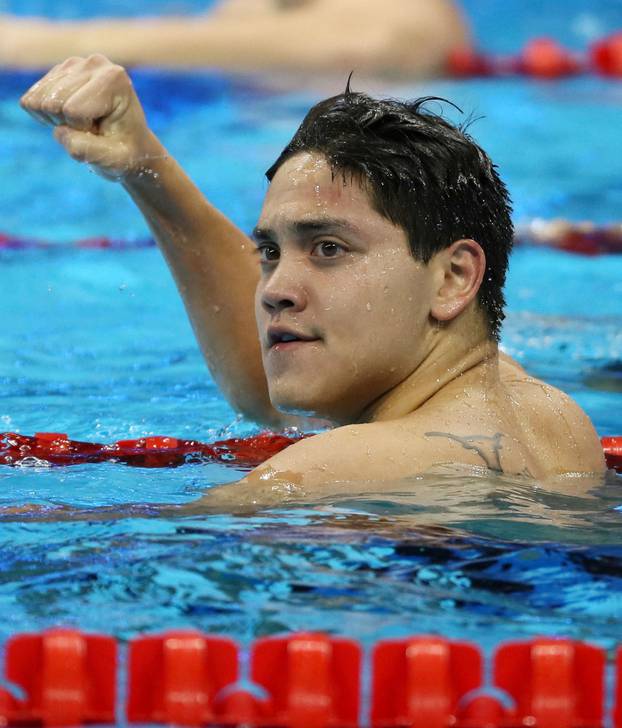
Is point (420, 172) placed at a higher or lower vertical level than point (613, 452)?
higher

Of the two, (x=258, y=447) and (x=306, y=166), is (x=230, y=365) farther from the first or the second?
(x=306, y=166)

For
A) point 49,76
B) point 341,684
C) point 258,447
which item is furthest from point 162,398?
point 341,684

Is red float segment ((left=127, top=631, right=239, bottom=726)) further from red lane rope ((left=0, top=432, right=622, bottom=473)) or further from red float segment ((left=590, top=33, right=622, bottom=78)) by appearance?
red float segment ((left=590, top=33, right=622, bottom=78))

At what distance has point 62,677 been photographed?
68.4 inches

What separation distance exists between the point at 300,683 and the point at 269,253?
1044 millimetres

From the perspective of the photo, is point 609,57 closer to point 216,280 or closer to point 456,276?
point 216,280

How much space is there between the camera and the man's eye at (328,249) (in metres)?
2.45

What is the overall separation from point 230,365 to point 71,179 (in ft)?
14.3

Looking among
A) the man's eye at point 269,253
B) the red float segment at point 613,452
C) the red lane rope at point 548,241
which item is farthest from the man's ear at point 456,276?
the red lane rope at point 548,241

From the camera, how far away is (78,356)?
4.55 m

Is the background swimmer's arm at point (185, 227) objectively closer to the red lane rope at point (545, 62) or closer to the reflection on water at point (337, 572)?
the reflection on water at point (337, 572)

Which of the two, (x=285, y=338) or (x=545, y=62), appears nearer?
(x=285, y=338)

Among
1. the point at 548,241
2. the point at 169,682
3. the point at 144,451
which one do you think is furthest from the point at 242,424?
the point at 548,241

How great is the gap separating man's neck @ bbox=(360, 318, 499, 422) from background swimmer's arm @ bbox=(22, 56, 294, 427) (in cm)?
67
